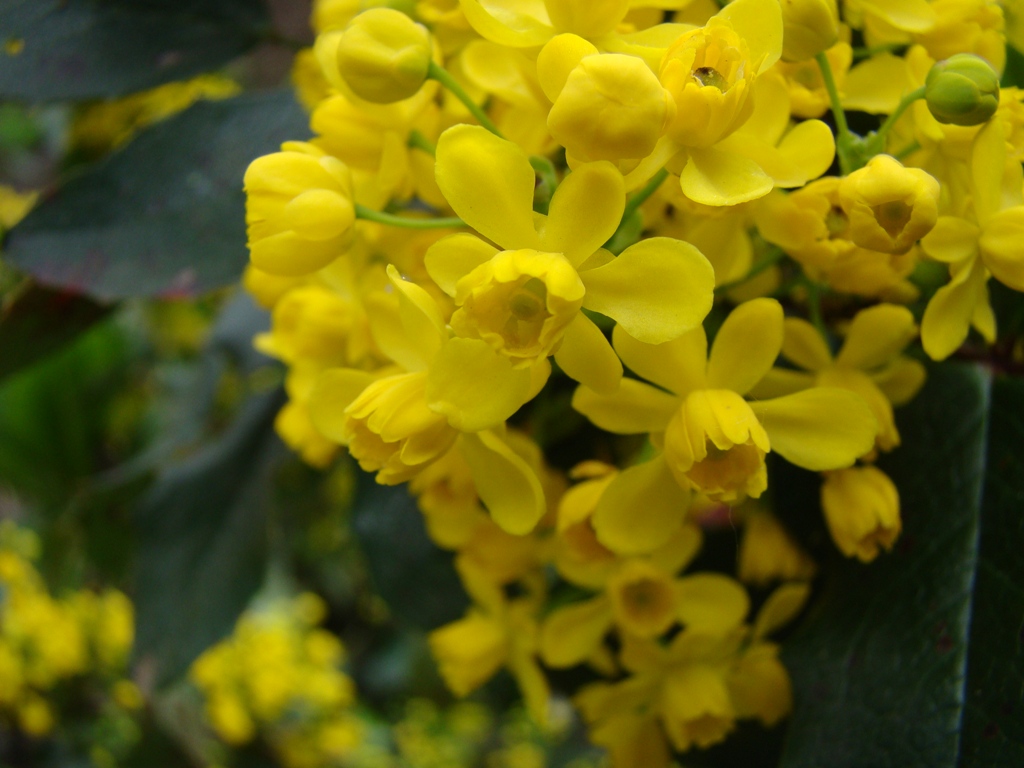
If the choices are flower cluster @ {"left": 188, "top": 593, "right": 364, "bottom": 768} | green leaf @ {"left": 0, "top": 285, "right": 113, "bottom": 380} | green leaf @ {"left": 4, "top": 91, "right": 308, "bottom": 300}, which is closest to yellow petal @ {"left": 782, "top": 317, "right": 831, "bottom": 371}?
green leaf @ {"left": 4, "top": 91, "right": 308, "bottom": 300}

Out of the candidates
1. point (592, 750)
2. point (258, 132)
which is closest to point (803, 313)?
point (258, 132)

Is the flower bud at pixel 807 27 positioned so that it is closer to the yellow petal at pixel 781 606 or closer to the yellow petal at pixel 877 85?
the yellow petal at pixel 877 85

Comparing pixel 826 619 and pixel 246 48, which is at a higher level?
pixel 246 48

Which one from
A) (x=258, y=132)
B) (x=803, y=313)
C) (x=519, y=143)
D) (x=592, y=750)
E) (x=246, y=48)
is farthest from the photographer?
(x=592, y=750)

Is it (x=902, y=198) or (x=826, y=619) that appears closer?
(x=902, y=198)

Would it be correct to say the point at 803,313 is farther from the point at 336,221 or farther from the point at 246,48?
the point at 246,48

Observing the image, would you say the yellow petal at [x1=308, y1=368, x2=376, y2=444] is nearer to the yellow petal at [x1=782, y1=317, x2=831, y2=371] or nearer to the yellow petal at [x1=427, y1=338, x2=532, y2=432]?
the yellow petal at [x1=427, y1=338, x2=532, y2=432]

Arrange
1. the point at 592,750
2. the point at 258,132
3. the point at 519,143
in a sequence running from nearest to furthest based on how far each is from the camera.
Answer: the point at 519,143
the point at 258,132
the point at 592,750
